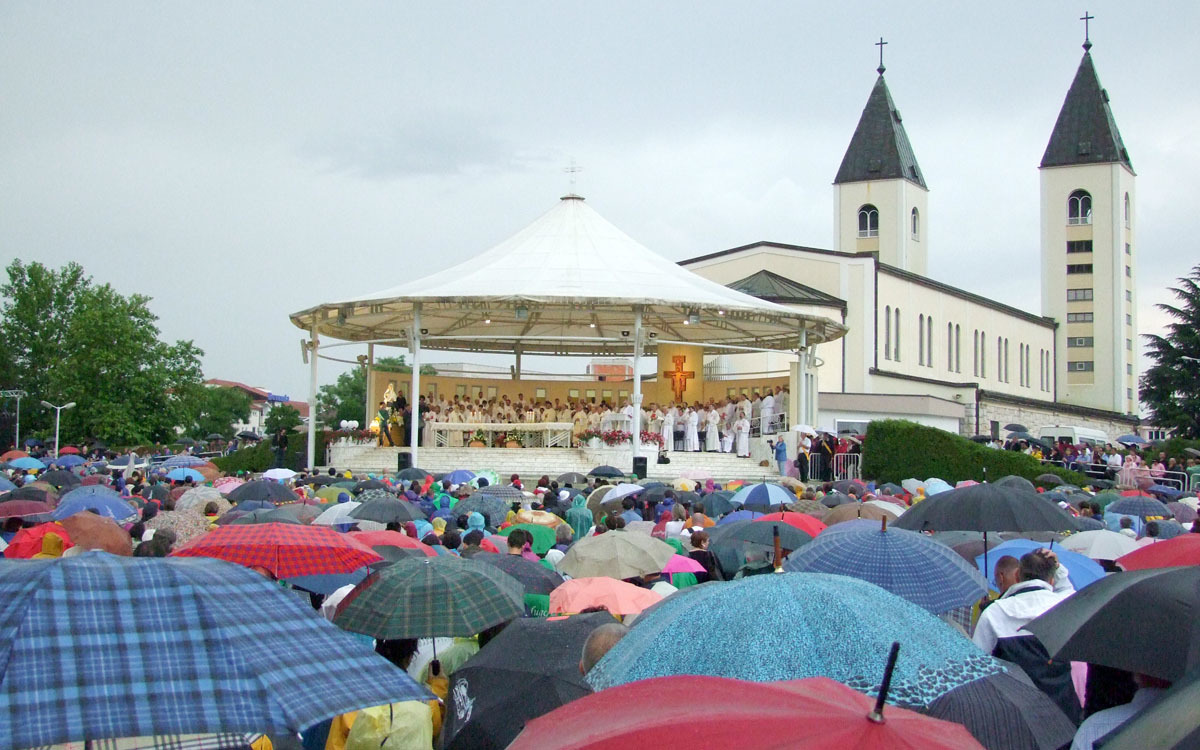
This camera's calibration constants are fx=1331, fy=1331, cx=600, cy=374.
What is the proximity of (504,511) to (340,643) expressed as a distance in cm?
953

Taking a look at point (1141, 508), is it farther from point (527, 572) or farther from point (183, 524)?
point (183, 524)

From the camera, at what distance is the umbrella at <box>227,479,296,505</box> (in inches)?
607

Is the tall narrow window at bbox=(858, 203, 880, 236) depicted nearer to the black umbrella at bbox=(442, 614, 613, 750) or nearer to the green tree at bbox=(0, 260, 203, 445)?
the green tree at bbox=(0, 260, 203, 445)

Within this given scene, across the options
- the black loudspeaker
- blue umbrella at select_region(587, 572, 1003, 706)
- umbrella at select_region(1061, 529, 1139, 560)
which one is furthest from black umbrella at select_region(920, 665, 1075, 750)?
the black loudspeaker

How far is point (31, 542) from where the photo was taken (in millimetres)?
10352

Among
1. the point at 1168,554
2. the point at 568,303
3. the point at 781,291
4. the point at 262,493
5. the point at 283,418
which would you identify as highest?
the point at 781,291

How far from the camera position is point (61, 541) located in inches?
388

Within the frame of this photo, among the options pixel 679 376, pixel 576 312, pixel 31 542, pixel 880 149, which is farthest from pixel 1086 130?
pixel 31 542

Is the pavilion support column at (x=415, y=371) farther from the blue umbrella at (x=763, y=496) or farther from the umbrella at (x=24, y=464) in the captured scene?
the blue umbrella at (x=763, y=496)

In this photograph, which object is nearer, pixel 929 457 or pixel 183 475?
pixel 183 475

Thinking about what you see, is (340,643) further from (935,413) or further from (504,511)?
(935,413)

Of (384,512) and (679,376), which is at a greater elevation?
(679,376)

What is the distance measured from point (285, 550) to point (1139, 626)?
486 centimetres

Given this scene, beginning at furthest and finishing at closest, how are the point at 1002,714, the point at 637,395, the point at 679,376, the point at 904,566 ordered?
the point at 679,376, the point at 637,395, the point at 904,566, the point at 1002,714
